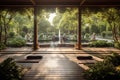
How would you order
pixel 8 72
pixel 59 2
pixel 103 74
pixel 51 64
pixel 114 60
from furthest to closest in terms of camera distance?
pixel 59 2 < pixel 51 64 < pixel 114 60 < pixel 8 72 < pixel 103 74

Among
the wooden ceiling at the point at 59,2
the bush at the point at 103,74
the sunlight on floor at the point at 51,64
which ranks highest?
the wooden ceiling at the point at 59,2

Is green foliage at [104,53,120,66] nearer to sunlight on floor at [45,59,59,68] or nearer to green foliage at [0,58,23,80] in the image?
sunlight on floor at [45,59,59,68]

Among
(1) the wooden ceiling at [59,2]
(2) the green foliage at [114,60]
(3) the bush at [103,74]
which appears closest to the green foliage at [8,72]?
(3) the bush at [103,74]

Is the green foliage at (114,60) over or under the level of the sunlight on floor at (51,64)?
over

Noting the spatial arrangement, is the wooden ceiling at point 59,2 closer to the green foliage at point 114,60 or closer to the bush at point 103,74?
the green foliage at point 114,60

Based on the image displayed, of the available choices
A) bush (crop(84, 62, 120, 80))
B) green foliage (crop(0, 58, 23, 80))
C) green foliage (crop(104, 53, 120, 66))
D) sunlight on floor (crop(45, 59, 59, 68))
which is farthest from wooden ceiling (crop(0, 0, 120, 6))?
bush (crop(84, 62, 120, 80))

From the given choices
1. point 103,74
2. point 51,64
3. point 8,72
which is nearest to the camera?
point 103,74

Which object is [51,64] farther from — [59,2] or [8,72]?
[59,2]

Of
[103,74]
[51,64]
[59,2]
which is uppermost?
[59,2]

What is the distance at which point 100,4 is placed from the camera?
1645cm

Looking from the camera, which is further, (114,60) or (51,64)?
(51,64)

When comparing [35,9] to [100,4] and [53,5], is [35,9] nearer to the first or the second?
[53,5]

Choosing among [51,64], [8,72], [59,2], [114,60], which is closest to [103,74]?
[8,72]

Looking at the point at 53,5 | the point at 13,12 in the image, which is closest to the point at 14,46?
the point at 13,12
